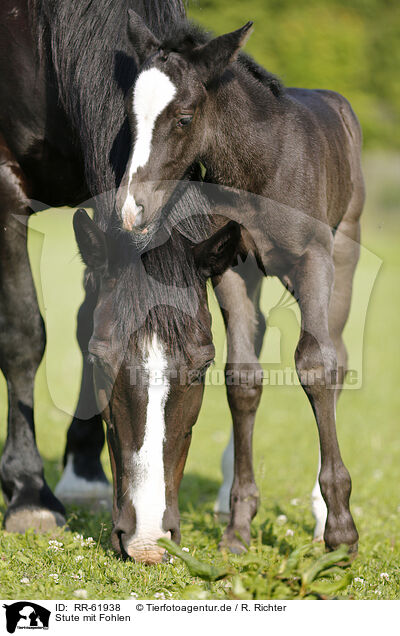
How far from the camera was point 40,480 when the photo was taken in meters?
4.37

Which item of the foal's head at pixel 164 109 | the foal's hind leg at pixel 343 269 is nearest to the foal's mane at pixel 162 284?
the foal's head at pixel 164 109

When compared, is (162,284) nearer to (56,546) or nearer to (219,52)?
(219,52)

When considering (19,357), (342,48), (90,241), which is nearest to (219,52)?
(90,241)

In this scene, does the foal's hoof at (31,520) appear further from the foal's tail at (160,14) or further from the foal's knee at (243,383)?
the foal's tail at (160,14)

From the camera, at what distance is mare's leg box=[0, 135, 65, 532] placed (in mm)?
4234

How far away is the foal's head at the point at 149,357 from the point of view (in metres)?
3.11

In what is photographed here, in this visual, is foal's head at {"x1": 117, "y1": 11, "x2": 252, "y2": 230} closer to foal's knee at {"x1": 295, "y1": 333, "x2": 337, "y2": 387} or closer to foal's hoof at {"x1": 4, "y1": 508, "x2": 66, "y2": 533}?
foal's knee at {"x1": 295, "y1": 333, "x2": 337, "y2": 387}

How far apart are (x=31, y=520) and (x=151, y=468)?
1390 mm

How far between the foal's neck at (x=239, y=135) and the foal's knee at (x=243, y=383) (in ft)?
3.01

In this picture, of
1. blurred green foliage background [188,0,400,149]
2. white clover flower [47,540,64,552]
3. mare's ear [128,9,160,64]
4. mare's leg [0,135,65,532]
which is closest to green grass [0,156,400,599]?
white clover flower [47,540,64,552]

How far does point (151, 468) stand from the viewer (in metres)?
3.09

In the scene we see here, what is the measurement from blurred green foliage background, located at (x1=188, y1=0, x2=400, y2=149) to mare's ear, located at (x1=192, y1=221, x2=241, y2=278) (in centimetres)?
3951
